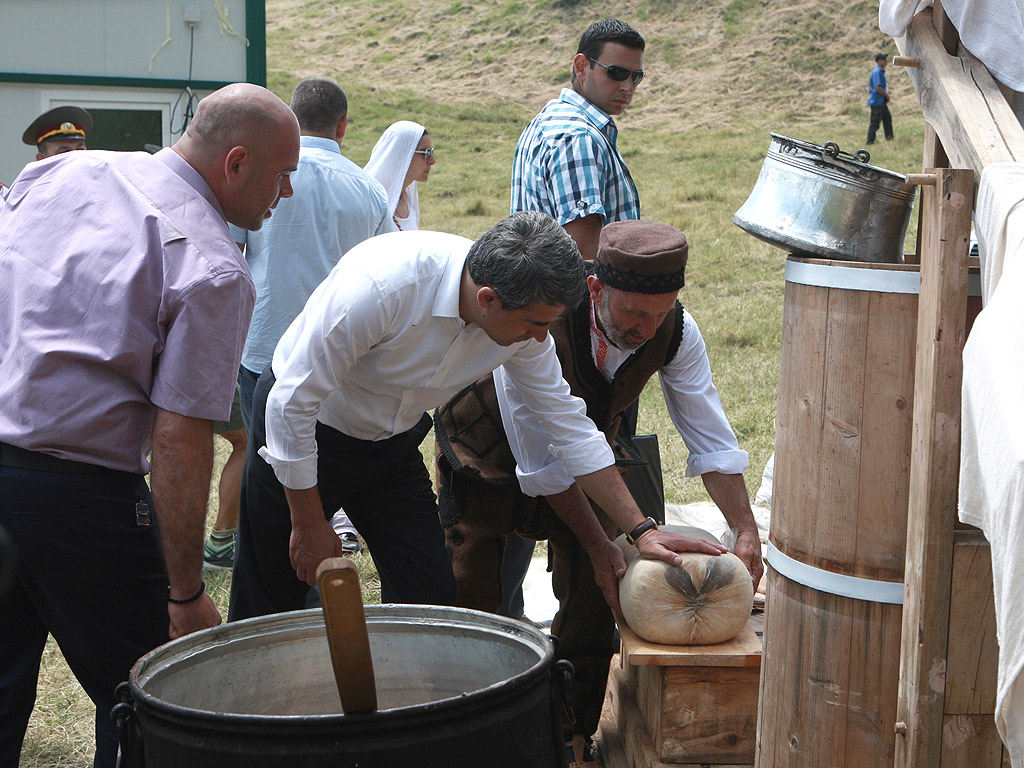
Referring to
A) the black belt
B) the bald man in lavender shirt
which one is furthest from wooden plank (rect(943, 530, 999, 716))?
the black belt

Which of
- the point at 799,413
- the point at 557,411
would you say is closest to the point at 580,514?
the point at 557,411

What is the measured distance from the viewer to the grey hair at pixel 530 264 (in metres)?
2.32

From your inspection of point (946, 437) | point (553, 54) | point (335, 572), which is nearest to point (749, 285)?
point (946, 437)

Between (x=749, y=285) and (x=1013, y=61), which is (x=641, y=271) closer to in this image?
(x=1013, y=61)

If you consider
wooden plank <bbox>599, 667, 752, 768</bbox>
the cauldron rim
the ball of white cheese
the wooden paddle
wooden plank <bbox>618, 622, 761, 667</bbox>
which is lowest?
wooden plank <bbox>599, 667, 752, 768</bbox>

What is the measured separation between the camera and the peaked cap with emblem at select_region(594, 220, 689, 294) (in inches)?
109

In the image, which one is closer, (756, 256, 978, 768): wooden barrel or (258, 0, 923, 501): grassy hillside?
(756, 256, 978, 768): wooden barrel

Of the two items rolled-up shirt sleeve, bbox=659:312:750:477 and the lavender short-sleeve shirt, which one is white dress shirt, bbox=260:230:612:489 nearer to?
the lavender short-sleeve shirt

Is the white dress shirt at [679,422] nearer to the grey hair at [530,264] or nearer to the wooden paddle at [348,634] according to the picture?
the grey hair at [530,264]

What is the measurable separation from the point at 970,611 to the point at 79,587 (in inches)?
71.4

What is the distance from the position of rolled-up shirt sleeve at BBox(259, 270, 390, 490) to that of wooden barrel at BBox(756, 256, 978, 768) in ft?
3.17

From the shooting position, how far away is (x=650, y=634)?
2719mm

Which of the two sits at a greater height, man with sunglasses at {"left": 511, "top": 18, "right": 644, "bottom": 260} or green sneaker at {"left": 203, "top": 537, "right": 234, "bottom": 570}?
man with sunglasses at {"left": 511, "top": 18, "right": 644, "bottom": 260}

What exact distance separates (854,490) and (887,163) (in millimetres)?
18461
